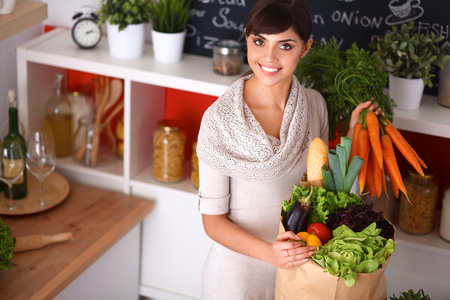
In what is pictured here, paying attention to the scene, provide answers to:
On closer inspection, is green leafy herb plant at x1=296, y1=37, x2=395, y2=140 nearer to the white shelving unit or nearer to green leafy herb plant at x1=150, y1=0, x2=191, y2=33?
the white shelving unit

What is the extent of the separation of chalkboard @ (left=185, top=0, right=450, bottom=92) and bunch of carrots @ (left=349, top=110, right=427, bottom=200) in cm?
61

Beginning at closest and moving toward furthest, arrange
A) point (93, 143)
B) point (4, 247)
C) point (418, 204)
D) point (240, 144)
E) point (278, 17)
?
point (278, 17) < point (240, 144) < point (4, 247) < point (418, 204) < point (93, 143)

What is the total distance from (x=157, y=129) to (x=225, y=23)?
1.72 feet

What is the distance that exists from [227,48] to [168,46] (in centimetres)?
23

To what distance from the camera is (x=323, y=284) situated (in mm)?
1281

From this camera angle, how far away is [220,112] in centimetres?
160

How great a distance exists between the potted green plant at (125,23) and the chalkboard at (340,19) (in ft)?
0.67

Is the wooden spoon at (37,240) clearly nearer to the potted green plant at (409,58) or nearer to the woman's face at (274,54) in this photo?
the woman's face at (274,54)

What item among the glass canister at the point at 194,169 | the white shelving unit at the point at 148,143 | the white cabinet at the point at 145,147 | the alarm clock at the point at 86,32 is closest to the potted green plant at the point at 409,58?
the white shelving unit at the point at 148,143

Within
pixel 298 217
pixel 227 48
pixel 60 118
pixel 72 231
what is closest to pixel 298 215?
pixel 298 217

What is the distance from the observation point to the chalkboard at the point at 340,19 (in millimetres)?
2160

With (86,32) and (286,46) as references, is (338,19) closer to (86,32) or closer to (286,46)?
(286,46)

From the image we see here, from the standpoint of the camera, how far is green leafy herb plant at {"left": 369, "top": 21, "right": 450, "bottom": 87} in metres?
2.01

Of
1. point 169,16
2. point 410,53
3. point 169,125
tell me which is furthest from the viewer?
point 169,125
